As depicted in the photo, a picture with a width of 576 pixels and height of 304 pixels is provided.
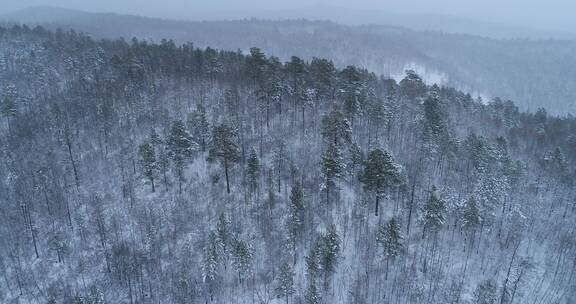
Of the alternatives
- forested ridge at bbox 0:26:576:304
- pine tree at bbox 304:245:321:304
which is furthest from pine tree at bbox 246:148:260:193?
pine tree at bbox 304:245:321:304

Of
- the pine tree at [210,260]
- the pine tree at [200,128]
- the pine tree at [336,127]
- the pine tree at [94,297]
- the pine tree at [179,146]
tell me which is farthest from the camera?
the pine tree at [200,128]

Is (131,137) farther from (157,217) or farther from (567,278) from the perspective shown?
(567,278)

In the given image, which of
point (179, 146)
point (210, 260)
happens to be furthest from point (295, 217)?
point (179, 146)

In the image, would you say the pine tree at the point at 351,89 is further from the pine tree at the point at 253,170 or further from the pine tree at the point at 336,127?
the pine tree at the point at 253,170

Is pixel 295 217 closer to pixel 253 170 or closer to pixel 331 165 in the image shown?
pixel 331 165

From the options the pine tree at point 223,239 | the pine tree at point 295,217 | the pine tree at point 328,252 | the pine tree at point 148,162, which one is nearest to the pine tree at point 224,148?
the pine tree at point 223,239

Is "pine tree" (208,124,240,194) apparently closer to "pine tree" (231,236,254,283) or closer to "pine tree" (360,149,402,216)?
"pine tree" (231,236,254,283)
